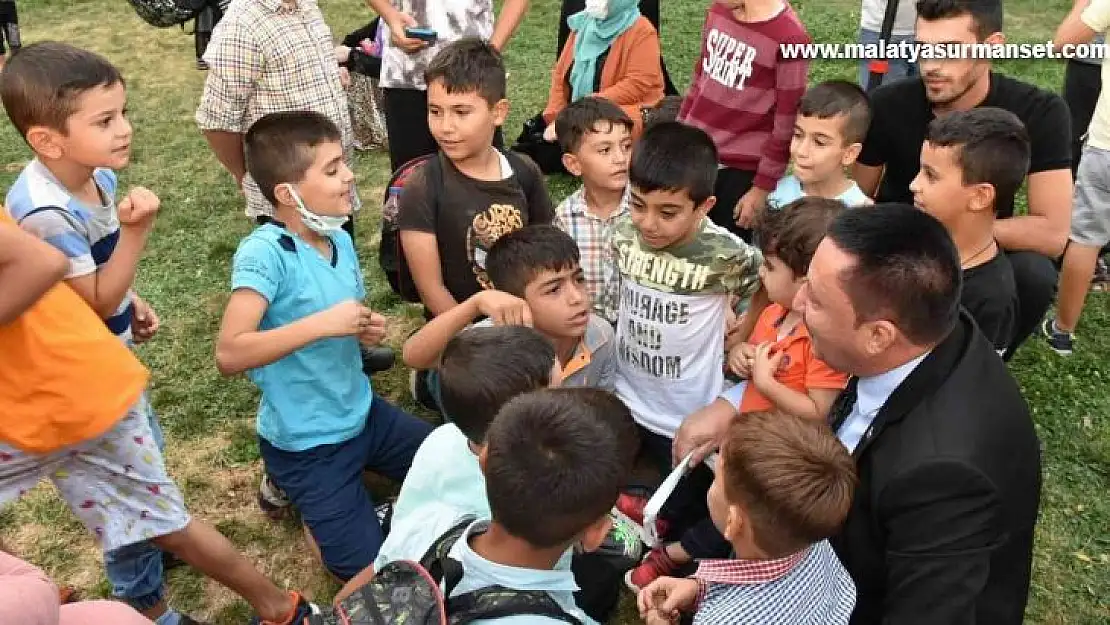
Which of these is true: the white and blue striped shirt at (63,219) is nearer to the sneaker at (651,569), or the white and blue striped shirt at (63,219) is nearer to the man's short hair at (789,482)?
the man's short hair at (789,482)

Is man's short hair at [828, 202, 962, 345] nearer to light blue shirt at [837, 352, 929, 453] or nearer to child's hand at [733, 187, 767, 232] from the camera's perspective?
light blue shirt at [837, 352, 929, 453]

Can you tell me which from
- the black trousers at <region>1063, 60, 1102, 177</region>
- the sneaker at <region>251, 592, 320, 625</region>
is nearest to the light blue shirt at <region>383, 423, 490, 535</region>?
the sneaker at <region>251, 592, 320, 625</region>

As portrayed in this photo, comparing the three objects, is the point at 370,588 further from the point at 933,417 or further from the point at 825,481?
the point at 933,417

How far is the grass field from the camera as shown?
3.05 metres

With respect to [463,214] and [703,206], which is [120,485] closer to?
[463,214]

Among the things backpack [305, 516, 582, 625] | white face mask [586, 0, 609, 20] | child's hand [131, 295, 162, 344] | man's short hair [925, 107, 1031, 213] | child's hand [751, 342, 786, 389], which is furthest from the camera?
white face mask [586, 0, 609, 20]

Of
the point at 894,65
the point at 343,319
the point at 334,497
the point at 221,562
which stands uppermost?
the point at 343,319

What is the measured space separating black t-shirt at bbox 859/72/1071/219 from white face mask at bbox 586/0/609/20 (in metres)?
1.56

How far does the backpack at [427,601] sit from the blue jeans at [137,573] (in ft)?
3.96

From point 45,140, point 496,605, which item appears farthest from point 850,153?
point 45,140

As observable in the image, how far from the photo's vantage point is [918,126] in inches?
138

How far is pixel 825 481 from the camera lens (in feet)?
5.97

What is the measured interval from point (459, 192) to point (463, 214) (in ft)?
0.28

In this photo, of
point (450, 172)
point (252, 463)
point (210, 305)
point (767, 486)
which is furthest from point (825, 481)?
point (210, 305)
